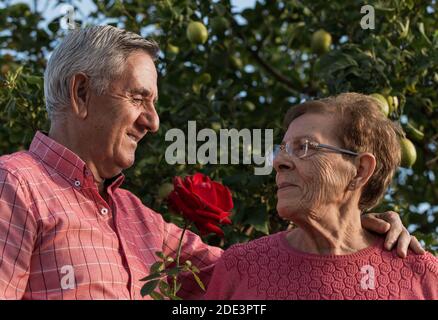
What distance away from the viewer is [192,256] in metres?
2.83

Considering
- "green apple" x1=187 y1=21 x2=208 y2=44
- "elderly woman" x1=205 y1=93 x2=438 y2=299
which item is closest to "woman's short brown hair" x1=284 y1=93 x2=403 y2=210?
"elderly woman" x1=205 y1=93 x2=438 y2=299

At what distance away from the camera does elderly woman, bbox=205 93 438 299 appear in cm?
255

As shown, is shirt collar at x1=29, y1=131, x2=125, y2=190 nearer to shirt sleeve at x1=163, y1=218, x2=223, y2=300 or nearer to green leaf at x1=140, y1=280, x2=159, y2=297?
shirt sleeve at x1=163, y1=218, x2=223, y2=300

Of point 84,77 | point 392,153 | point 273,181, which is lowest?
point 273,181

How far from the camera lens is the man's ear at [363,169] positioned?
2.60 metres

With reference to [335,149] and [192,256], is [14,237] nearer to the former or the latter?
[192,256]

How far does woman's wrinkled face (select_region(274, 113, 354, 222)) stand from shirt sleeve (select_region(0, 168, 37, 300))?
2.08 ft

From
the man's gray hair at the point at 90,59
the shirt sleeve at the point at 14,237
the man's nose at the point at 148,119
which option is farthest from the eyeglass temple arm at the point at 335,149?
the shirt sleeve at the point at 14,237

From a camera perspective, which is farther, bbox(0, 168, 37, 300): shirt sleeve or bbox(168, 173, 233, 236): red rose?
bbox(168, 173, 233, 236): red rose

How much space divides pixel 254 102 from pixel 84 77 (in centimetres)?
164
